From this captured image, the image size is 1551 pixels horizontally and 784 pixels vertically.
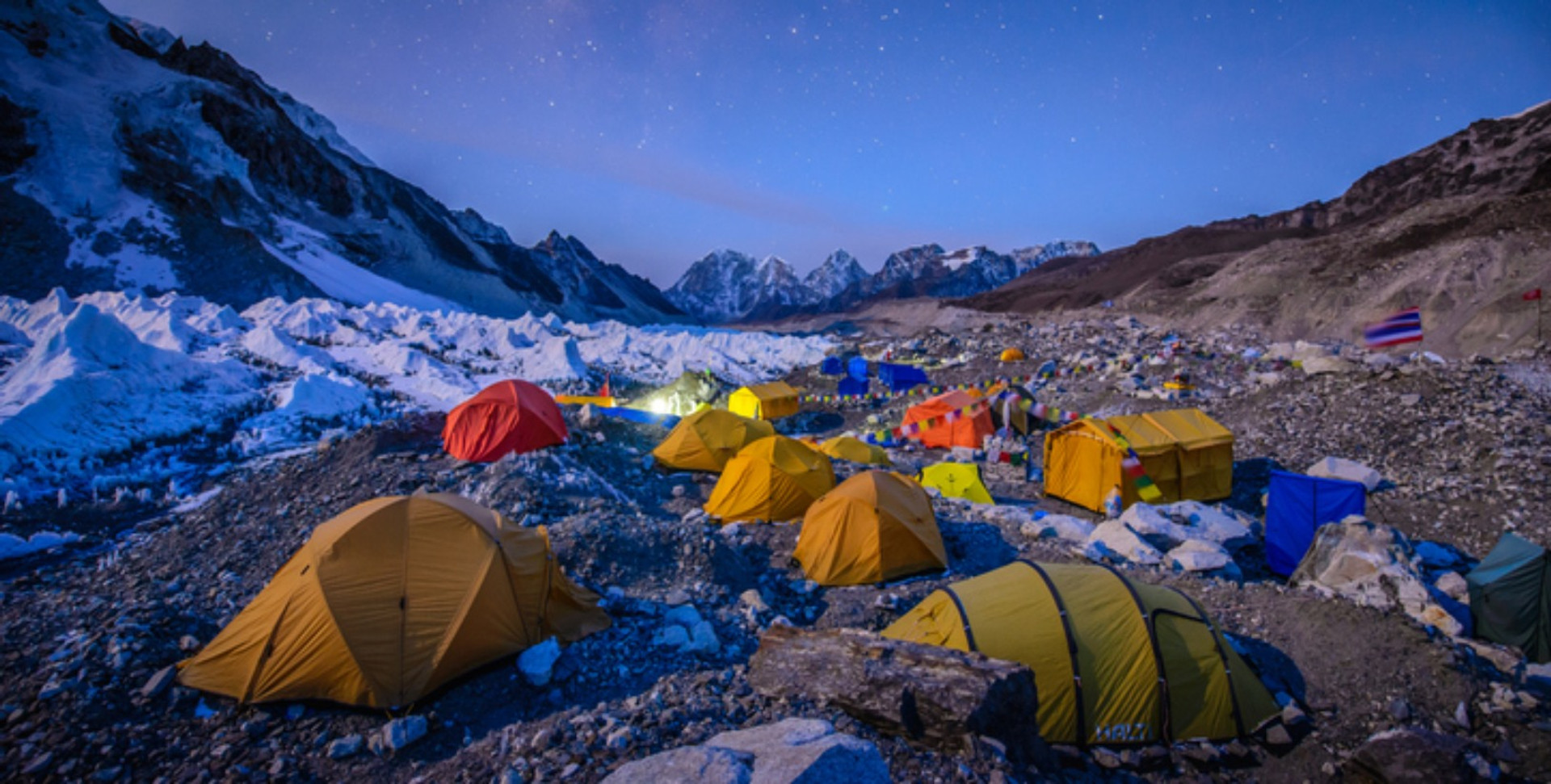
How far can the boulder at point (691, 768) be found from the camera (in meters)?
2.73

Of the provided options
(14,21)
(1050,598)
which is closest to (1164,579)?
(1050,598)

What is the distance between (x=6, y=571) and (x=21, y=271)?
36.8 m

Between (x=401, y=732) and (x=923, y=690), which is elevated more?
(x=923, y=690)

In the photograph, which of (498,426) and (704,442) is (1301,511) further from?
(498,426)

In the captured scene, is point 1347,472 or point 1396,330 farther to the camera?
point 1396,330

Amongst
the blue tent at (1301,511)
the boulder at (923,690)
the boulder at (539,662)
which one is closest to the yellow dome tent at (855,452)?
the blue tent at (1301,511)

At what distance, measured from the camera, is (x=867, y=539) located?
7469 millimetres

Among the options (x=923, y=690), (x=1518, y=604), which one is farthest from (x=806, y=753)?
(x=1518, y=604)

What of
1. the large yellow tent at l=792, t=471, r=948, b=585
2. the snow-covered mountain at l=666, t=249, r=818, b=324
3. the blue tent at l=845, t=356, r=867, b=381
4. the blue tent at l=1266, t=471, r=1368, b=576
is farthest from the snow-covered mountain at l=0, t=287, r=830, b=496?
the snow-covered mountain at l=666, t=249, r=818, b=324

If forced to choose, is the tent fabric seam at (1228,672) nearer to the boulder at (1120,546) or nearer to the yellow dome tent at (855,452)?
the boulder at (1120,546)

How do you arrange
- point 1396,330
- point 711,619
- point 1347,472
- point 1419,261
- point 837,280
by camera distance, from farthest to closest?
point 837,280 < point 1419,261 < point 1396,330 < point 1347,472 < point 711,619

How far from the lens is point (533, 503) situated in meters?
8.81

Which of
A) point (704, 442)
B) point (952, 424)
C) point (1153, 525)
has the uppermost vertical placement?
point (704, 442)

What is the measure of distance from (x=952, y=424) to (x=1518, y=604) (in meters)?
11.5
